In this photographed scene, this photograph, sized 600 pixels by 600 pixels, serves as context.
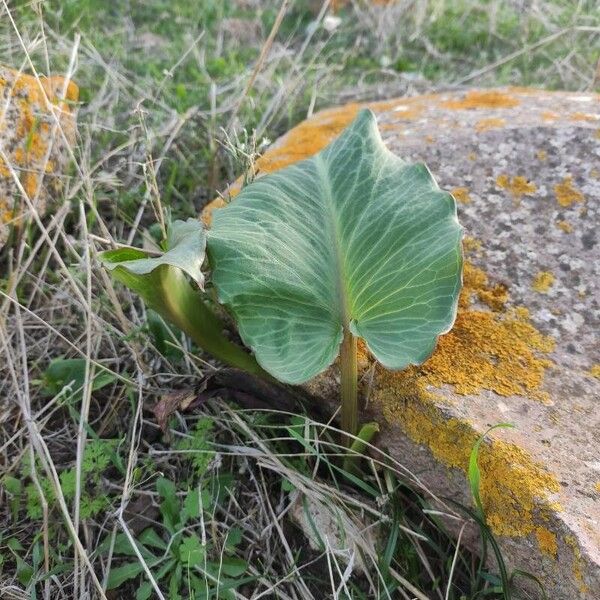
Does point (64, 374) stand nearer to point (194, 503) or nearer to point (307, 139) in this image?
point (194, 503)

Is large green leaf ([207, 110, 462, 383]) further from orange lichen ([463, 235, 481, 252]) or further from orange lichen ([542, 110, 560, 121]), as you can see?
orange lichen ([542, 110, 560, 121])

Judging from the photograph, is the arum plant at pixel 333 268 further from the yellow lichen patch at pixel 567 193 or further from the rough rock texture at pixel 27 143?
the rough rock texture at pixel 27 143

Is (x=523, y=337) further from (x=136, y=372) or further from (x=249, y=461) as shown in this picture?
(x=136, y=372)

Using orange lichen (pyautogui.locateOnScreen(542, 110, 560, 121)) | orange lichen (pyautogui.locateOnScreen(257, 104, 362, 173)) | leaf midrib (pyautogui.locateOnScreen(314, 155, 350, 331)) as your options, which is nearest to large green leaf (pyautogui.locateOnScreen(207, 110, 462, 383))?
leaf midrib (pyautogui.locateOnScreen(314, 155, 350, 331))

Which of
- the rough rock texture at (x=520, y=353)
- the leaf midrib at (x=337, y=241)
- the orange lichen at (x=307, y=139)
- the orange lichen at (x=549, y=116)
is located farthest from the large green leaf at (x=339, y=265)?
the orange lichen at (x=549, y=116)

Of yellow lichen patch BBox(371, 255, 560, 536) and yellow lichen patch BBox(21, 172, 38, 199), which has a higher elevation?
yellow lichen patch BBox(371, 255, 560, 536)

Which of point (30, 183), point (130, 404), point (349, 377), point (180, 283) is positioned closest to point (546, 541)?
point (349, 377)

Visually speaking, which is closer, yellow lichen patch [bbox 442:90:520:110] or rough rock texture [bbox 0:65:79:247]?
rough rock texture [bbox 0:65:79:247]
